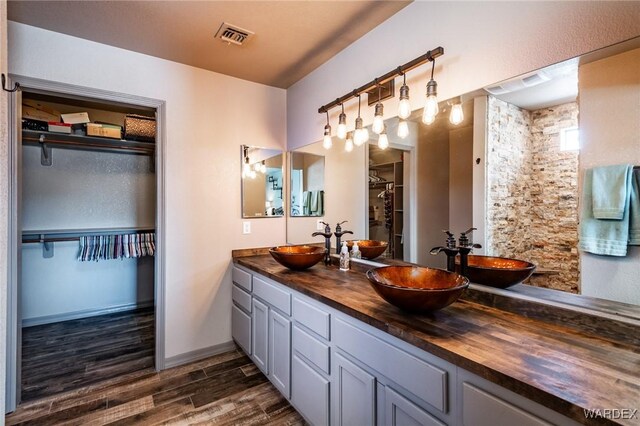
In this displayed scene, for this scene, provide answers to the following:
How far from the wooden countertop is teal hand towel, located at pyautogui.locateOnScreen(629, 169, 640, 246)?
12.9 inches

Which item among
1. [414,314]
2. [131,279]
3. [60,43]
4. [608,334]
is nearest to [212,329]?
[131,279]

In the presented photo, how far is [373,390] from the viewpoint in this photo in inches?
47.4

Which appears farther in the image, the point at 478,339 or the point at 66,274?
the point at 66,274

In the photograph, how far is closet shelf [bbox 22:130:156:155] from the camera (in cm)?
279

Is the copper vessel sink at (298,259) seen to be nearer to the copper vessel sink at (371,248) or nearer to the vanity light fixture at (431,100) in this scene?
the copper vessel sink at (371,248)

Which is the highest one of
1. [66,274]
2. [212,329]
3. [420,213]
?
[420,213]

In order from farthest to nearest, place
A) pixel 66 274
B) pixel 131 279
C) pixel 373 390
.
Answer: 1. pixel 131 279
2. pixel 66 274
3. pixel 373 390

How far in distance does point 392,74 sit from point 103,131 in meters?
2.83

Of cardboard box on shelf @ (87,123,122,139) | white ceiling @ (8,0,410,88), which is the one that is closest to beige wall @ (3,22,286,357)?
white ceiling @ (8,0,410,88)

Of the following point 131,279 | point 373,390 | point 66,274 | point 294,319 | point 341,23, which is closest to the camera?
point 373,390

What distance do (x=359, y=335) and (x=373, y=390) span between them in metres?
0.21

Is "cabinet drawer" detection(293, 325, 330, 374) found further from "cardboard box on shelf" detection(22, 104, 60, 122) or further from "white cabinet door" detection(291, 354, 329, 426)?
"cardboard box on shelf" detection(22, 104, 60, 122)

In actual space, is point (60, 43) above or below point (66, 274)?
above

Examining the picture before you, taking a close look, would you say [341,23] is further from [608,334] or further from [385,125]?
[608,334]
